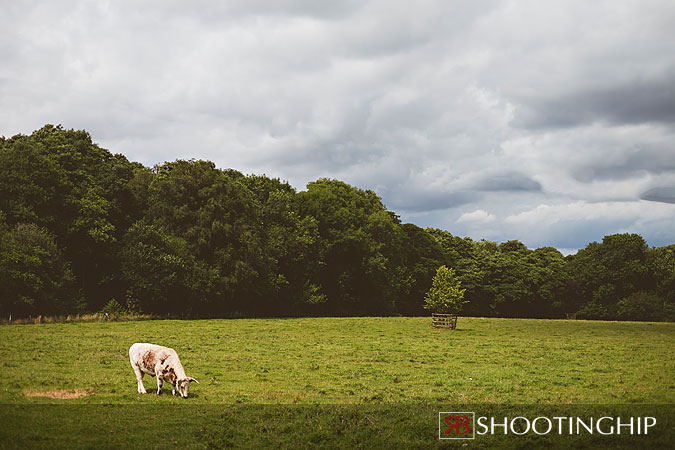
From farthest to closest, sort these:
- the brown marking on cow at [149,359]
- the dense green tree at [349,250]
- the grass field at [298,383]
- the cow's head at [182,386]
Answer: the dense green tree at [349,250], the brown marking on cow at [149,359], the cow's head at [182,386], the grass field at [298,383]

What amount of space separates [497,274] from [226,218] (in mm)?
63959

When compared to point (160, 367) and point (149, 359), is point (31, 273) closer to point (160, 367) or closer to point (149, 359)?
Result: point (149, 359)

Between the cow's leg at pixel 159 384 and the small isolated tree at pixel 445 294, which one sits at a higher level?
the small isolated tree at pixel 445 294

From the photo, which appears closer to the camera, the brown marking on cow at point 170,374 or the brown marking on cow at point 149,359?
the brown marking on cow at point 170,374

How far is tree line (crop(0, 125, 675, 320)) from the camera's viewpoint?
168ft

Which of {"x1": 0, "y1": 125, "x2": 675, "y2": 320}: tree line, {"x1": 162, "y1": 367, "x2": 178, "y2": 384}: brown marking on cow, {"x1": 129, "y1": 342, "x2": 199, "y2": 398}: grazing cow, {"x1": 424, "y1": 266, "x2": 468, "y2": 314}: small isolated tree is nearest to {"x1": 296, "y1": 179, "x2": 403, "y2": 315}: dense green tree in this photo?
{"x1": 0, "y1": 125, "x2": 675, "y2": 320}: tree line

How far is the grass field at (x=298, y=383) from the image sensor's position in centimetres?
1361

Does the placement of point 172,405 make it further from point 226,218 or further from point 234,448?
point 226,218

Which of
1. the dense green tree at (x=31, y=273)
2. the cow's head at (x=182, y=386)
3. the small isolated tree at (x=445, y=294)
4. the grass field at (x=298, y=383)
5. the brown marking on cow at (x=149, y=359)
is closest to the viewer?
the grass field at (x=298, y=383)

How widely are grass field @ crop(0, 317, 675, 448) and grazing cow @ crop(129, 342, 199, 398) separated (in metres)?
0.57

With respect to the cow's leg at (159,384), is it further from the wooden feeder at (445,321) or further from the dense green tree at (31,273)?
the wooden feeder at (445,321)

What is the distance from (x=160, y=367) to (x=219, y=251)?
4556 centimetres

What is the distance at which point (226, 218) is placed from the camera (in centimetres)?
6444

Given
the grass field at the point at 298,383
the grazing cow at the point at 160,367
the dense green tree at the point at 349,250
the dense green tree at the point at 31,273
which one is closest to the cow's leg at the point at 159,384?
the grazing cow at the point at 160,367
